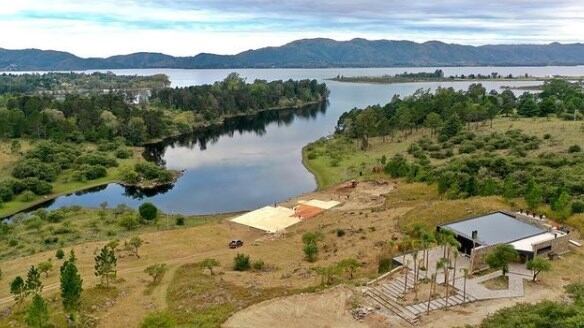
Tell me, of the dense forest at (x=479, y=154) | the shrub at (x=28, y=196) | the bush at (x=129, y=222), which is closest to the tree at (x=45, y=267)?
the bush at (x=129, y=222)

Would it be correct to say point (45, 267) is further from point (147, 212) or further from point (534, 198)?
point (534, 198)

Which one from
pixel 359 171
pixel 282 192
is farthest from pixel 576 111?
pixel 282 192

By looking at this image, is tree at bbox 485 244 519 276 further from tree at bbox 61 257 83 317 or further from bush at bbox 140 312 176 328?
tree at bbox 61 257 83 317

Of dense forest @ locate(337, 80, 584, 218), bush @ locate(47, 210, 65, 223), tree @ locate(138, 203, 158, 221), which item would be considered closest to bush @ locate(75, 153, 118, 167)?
bush @ locate(47, 210, 65, 223)

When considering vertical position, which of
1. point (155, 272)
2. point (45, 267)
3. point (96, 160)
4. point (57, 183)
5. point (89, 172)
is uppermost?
point (155, 272)

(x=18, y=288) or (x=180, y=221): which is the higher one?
(x=18, y=288)

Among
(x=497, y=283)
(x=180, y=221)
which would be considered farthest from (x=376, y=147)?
(x=497, y=283)
